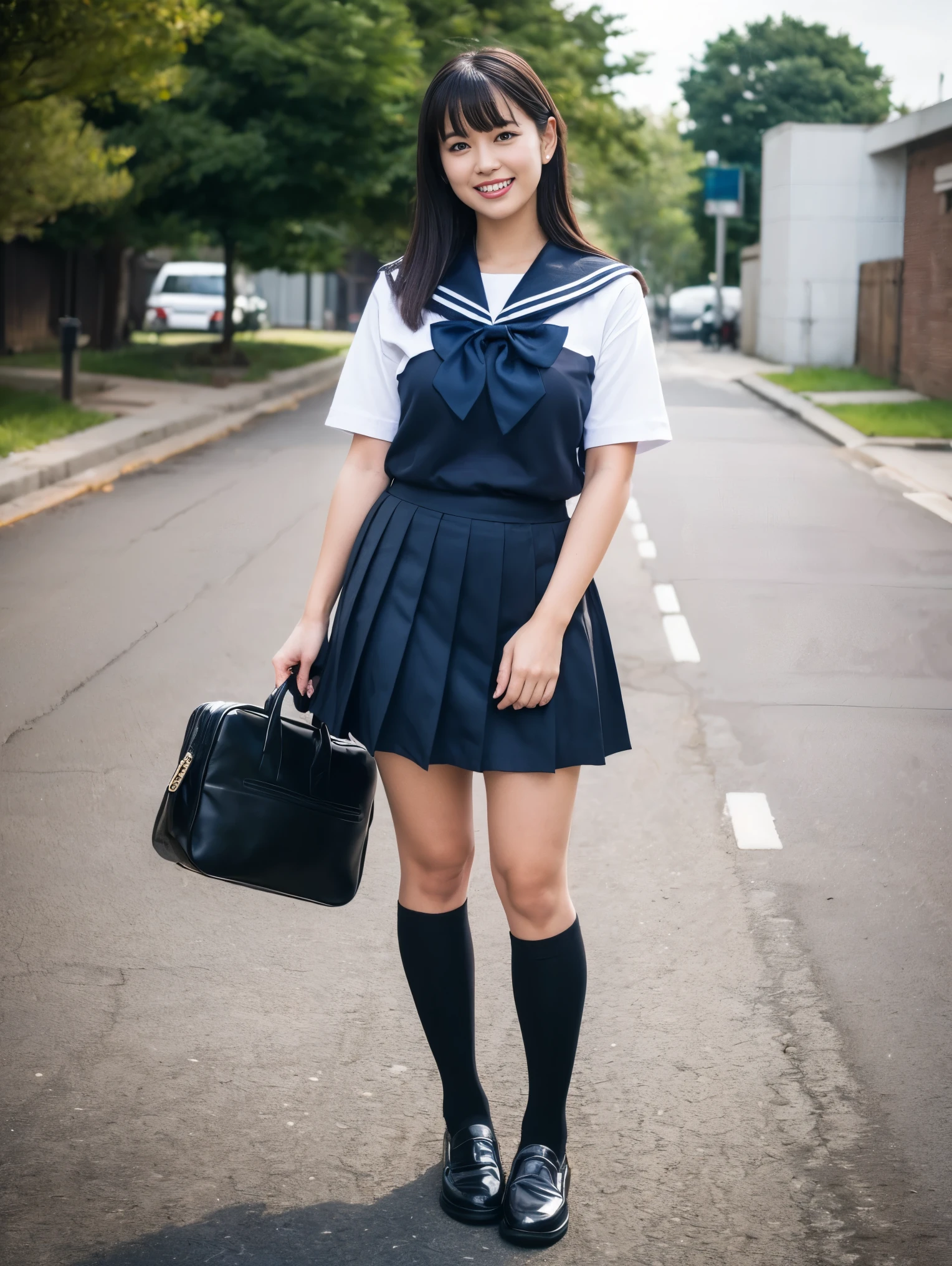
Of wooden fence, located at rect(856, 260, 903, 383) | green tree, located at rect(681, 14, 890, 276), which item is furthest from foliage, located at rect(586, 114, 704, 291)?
wooden fence, located at rect(856, 260, 903, 383)

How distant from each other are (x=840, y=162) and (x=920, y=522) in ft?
63.1

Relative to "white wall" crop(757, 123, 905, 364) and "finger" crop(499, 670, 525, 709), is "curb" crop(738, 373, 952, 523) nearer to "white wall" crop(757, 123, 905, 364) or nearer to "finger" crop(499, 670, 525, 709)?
"white wall" crop(757, 123, 905, 364)

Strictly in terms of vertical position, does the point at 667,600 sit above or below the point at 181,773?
below

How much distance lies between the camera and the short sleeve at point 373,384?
270cm

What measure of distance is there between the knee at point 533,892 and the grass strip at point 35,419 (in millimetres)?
12175

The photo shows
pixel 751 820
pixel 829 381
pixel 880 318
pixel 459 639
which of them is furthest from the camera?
pixel 880 318

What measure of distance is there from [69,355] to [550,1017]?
16.4 meters

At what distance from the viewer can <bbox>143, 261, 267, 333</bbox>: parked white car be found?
35125 mm

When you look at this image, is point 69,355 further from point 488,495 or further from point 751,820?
point 488,495

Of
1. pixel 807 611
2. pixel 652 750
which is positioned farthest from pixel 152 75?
pixel 652 750

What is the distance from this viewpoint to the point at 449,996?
2828 millimetres

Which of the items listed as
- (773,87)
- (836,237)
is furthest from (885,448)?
(773,87)

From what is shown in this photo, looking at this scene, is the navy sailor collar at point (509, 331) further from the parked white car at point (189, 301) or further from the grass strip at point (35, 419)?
the parked white car at point (189, 301)

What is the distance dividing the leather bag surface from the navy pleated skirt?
16 centimetres
